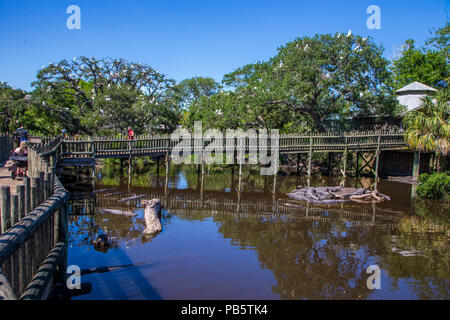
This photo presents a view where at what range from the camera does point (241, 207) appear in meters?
15.8

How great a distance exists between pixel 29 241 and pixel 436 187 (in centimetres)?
1870

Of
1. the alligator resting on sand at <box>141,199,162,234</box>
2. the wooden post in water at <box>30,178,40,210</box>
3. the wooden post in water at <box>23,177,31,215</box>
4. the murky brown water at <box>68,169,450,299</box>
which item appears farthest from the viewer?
the alligator resting on sand at <box>141,199,162,234</box>

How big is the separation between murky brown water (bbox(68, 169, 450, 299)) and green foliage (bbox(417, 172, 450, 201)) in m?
2.09

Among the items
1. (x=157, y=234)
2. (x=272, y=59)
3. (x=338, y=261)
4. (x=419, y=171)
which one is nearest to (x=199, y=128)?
(x=272, y=59)

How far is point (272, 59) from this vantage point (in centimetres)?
2817

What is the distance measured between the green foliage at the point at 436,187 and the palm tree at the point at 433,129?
1817 mm

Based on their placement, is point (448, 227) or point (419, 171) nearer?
point (448, 227)

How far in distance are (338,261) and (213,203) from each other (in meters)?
8.17

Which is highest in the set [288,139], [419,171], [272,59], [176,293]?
[272,59]

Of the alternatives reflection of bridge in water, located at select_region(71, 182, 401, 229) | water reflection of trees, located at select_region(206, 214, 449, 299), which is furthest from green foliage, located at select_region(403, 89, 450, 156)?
water reflection of trees, located at select_region(206, 214, 449, 299)

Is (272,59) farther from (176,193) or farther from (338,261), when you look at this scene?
(338,261)

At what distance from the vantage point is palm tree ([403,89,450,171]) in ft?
63.5

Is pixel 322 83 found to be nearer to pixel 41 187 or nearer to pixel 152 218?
pixel 152 218

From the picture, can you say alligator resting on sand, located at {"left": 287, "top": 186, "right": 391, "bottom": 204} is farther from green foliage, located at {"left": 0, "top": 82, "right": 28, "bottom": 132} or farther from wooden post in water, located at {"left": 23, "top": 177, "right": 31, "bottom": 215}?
green foliage, located at {"left": 0, "top": 82, "right": 28, "bottom": 132}
